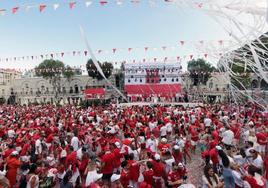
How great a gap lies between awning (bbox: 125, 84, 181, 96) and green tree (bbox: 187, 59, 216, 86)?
593cm

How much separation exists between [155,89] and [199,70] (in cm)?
1482

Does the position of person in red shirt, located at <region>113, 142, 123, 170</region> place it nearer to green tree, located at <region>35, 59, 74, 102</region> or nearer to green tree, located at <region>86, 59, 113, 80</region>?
green tree, located at <region>86, 59, 113, 80</region>

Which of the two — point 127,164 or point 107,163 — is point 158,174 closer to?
point 127,164

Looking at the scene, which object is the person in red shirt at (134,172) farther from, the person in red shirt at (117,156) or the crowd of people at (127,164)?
the person in red shirt at (117,156)

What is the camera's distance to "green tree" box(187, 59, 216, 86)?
57016 mm

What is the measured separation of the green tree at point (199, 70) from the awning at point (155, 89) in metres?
5.93

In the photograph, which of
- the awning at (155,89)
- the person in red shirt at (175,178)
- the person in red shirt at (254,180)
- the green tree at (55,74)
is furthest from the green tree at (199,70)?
the person in red shirt at (254,180)

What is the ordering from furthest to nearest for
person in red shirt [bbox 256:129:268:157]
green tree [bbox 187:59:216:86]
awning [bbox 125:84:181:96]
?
1. green tree [bbox 187:59:216:86]
2. awning [bbox 125:84:181:96]
3. person in red shirt [bbox 256:129:268:157]

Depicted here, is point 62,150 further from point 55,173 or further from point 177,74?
point 177,74

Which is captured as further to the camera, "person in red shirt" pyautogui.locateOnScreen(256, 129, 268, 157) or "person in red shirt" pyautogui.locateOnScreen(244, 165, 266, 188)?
"person in red shirt" pyautogui.locateOnScreen(256, 129, 268, 157)

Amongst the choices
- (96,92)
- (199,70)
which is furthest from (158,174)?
(199,70)

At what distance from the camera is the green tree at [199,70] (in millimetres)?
57016

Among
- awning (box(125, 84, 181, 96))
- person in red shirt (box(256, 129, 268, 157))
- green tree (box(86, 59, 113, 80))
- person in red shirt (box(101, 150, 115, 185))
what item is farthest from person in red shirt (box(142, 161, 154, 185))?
green tree (box(86, 59, 113, 80))

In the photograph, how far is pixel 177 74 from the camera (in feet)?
166
